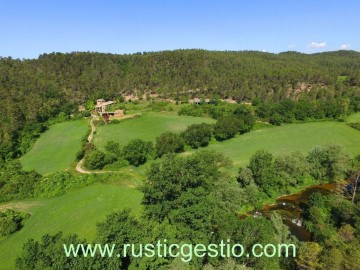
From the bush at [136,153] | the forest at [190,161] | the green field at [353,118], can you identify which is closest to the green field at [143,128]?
the forest at [190,161]

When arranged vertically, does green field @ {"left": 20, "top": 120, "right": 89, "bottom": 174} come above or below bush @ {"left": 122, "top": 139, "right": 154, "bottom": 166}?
below

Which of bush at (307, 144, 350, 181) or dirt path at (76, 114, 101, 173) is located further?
dirt path at (76, 114, 101, 173)

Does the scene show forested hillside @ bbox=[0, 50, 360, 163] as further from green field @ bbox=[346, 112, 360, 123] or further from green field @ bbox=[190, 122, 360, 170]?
green field @ bbox=[190, 122, 360, 170]

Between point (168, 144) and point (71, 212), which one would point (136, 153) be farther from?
point (71, 212)

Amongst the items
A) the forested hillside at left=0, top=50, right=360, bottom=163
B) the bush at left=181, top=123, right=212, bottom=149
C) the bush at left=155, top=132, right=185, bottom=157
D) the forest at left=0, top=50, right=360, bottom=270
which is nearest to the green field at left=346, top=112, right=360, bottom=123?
the forest at left=0, top=50, right=360, bottom=270

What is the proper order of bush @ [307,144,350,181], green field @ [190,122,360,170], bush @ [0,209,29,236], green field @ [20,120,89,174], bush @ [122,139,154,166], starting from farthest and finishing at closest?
green field @ [190,122,360,170] < green field @ [20,120,89,174] < bush @ [122,139,154,166] < bush @ [307,144,350,181] < bush @ [0,209,29,236]

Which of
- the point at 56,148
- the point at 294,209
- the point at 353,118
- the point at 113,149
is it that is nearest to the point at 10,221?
the point at 113,149

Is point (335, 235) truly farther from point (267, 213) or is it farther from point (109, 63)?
point (109, 63)

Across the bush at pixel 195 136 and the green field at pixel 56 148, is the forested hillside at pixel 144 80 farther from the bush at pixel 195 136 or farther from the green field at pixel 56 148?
the bush at pixel 195 136
